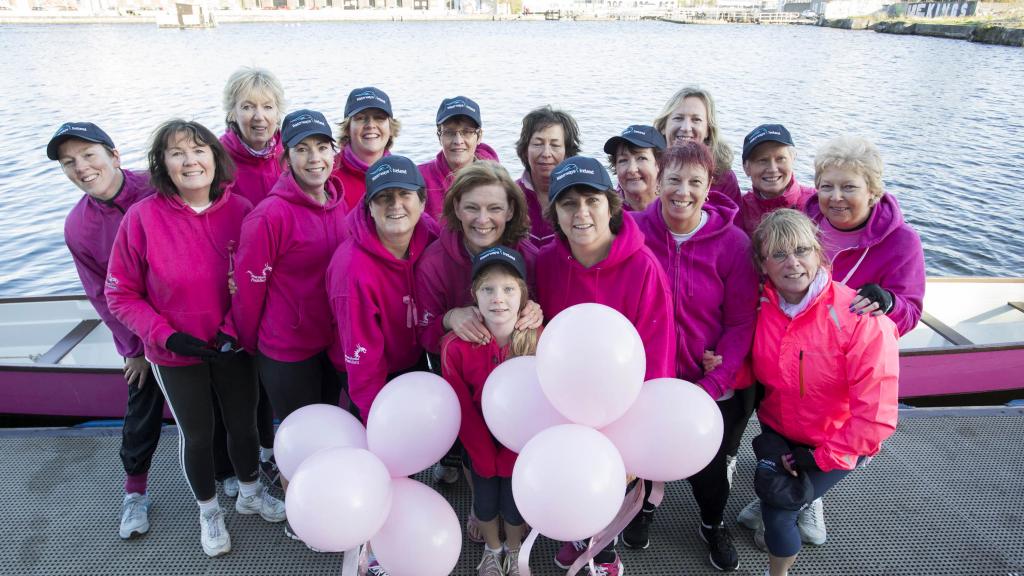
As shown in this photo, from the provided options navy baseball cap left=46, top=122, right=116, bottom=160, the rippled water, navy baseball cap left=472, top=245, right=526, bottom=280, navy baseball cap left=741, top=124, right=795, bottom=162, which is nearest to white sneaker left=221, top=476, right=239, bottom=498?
navy baseball cap left=46, top=122, right=116, bottom=160

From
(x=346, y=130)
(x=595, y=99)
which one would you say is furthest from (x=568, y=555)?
(x=595, y=99)

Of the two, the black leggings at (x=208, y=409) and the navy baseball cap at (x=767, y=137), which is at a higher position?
the navy baseball cap at (x=767, y=137)

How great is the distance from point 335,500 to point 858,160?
83.3 inches

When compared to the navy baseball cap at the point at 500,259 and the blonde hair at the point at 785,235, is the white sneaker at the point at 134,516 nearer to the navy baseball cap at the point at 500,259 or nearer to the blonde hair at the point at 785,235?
the navy baseball cap at the point at 500,259

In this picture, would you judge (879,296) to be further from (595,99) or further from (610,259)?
(595,99)

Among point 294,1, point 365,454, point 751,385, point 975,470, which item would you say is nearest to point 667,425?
point 751,385

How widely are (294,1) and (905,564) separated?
84479 millimetres

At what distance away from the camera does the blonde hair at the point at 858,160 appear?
6.91ft

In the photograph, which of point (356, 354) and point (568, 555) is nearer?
point (356, 354)

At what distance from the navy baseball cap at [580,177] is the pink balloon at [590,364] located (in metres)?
0.46

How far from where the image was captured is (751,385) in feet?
7.09

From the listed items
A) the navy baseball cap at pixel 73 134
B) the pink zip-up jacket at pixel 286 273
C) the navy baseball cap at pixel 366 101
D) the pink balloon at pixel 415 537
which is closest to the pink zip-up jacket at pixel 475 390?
the pink balloon at pixel 415 537

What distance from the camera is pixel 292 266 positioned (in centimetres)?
217

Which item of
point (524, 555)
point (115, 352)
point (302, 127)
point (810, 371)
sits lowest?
Answer: point (115, 352)
